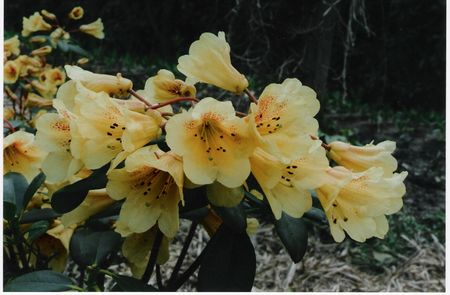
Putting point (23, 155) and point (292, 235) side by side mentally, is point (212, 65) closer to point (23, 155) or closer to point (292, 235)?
point (292, 235)

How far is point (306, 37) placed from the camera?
392 centimetres

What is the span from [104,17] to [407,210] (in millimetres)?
3338

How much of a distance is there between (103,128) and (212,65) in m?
0.20

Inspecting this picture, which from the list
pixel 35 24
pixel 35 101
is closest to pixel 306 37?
pixel 35 24

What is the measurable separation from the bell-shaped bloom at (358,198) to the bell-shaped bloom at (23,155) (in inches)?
25.1

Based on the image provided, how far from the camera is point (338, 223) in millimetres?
979

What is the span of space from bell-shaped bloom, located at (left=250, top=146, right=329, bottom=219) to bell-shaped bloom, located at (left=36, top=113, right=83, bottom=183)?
0.29 meters

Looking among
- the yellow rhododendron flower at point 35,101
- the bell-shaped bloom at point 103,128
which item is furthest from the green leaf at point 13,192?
the yellow rhododendron flower at point 35,101

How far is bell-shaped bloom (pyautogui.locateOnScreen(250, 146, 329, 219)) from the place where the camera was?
87 centimetres

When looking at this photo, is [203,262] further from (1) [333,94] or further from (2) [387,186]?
(1) [333,94]

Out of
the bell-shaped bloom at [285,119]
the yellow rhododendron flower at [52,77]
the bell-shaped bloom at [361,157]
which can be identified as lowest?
the yellow rhododendron flower at [52,77]

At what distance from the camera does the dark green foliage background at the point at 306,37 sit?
12.7 ft

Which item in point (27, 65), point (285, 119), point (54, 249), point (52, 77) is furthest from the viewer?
point (52, 77)

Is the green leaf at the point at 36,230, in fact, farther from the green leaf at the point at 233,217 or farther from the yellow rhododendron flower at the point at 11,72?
the yellow rhododendron flower at the point at 11,72
